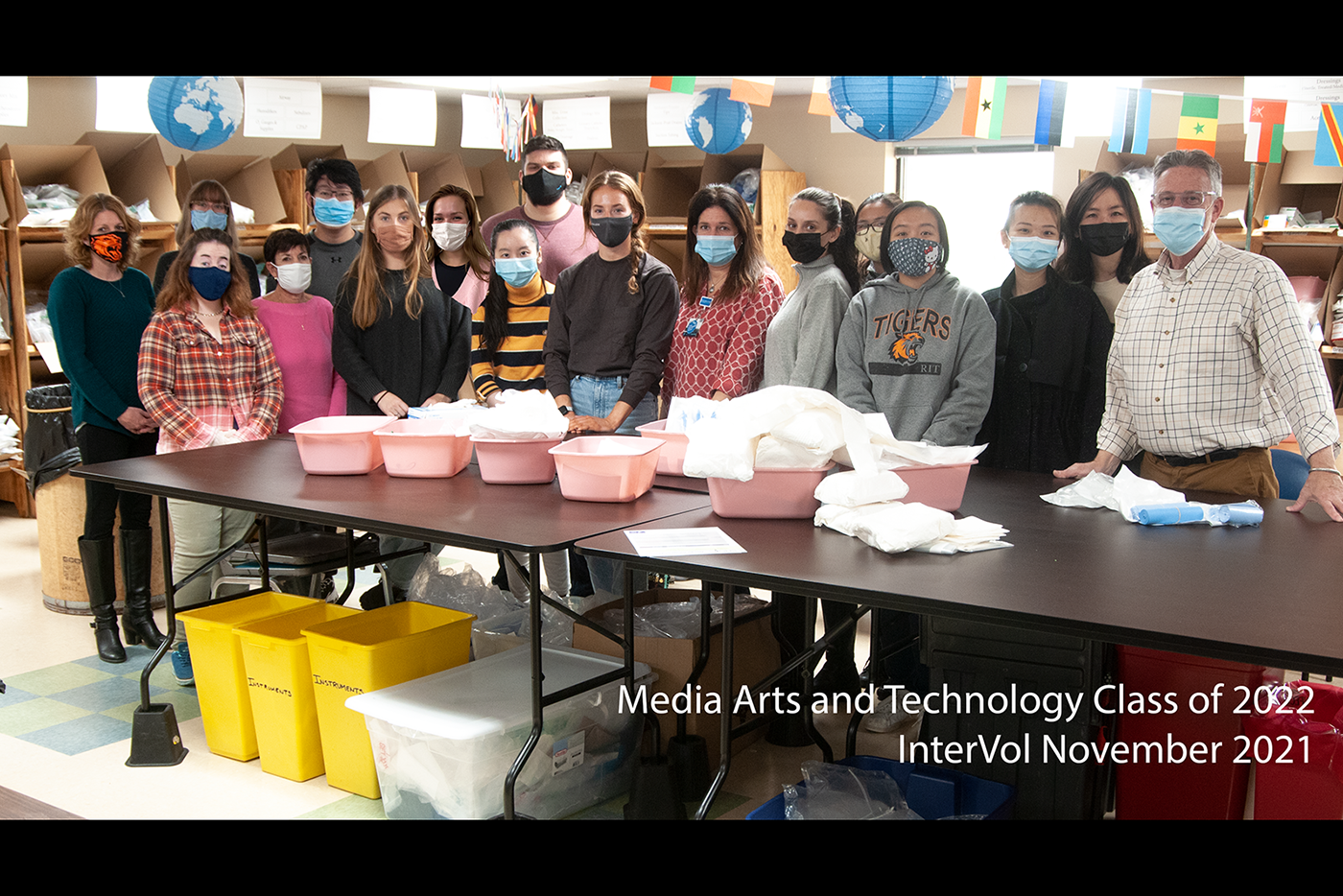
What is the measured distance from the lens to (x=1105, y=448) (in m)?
3.03

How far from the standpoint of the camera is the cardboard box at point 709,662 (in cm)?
292

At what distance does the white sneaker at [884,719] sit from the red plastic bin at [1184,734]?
95 cm

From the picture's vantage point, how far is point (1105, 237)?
3336mm

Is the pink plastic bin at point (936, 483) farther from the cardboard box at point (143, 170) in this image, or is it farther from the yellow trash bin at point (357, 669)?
the cardboard box at point (143, 170)

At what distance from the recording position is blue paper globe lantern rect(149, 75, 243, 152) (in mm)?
4367

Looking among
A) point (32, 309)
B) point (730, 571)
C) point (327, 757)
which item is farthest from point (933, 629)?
point (32, 309)

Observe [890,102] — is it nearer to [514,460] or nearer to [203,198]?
[514,460]

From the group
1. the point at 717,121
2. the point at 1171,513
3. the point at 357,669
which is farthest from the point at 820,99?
the point at 357,669

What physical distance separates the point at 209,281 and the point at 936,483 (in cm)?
275

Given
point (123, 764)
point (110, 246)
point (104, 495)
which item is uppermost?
Result: point (110, 246)

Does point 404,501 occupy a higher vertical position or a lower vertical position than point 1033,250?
lower

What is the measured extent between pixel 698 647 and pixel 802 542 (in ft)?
2.47

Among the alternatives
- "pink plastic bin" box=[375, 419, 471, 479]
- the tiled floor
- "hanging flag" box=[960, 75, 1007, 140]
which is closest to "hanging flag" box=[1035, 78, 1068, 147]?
"hanging flag" box=[960, 75, 1007, 140]

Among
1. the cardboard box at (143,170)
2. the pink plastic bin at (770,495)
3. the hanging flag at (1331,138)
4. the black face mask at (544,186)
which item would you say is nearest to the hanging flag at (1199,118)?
the hanging flag at (1331,138)
